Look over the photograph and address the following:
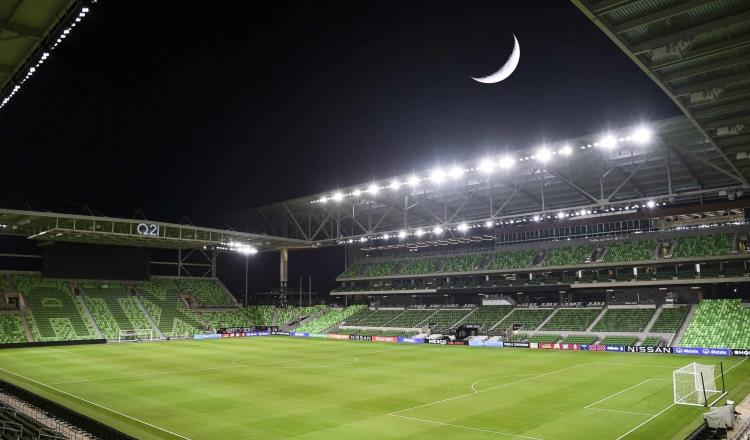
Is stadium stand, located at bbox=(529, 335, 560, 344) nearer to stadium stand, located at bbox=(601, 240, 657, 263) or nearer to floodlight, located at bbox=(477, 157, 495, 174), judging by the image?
stadium stand, located at bbox=(601, 240, 657, 263)

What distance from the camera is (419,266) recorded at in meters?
68.2

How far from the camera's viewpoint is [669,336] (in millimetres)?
42219

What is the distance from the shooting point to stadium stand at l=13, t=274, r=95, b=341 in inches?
2067

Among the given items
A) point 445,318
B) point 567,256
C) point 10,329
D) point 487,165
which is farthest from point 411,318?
point 10,329

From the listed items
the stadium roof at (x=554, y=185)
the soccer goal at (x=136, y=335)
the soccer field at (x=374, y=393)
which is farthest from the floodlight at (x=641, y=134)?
the soccer goal at (x=136, y=335)

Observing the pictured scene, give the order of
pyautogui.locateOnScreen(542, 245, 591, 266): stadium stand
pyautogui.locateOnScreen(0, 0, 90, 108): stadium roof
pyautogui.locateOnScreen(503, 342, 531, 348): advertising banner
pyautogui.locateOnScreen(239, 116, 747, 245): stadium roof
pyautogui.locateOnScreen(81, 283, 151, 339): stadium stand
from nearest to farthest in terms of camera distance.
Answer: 1. pyautogui.locateOnScreen(0, 0, 90, 108): stadium roof
2. pyautogui.locateOnScreen(239, 116, 747, 245): stadium roof
3. pyautogui.locateOnScreen(503, 342, 531, 348): advertising banner
4. pyautogui.locateOnScreen(542, 245, 591, 266): stadium stand
5. pyautogui.locateOnScreen(81, 283, 151, 339): stadium stand

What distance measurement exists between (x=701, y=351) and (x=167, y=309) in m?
57.4

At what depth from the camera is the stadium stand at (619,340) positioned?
43.0 meters

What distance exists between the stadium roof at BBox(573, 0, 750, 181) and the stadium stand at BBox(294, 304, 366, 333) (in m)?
55.4

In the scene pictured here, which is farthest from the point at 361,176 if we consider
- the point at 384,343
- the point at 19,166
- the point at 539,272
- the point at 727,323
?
the point at 727,323

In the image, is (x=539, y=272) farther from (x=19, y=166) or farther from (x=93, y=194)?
(x=19, y=166)

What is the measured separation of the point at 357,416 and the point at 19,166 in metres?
40.5

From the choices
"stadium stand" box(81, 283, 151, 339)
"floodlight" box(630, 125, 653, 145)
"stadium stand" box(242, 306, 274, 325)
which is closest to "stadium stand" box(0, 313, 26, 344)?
"stadium stand" box(81, 283, 151, 339)

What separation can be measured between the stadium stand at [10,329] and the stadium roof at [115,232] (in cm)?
875
